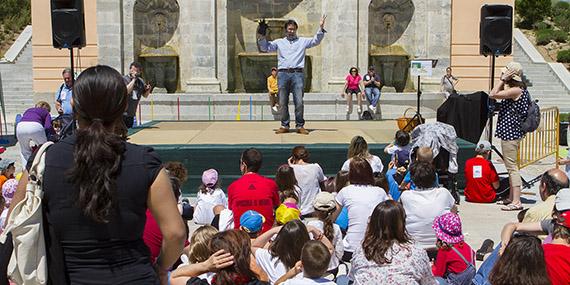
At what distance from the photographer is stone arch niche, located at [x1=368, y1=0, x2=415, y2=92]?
23.7 metres

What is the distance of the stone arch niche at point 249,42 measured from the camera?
937 inches

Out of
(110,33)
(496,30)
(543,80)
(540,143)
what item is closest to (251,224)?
(496,30)

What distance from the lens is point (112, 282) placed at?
289cm

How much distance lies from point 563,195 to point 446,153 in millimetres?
5716

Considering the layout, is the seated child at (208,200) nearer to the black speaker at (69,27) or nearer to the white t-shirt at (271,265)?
the white t-shirt at (271,265)

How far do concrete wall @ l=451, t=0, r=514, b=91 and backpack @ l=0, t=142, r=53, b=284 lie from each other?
21895 mm

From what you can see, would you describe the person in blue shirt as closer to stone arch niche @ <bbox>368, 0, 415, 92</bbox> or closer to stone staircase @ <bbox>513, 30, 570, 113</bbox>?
stone arch niche @ <bbox>368, 0, 415, 92</bbox>

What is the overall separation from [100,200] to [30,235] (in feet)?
0.98

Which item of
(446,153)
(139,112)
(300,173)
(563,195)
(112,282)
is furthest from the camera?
(139,112)

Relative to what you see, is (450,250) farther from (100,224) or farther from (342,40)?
(342,40)

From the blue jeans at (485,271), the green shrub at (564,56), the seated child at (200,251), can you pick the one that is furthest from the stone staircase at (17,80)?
the green shrub at (564,56)

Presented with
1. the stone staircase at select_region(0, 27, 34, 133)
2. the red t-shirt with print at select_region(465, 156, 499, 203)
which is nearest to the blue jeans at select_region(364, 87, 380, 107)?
the stone staircase at select_region(0, 27, 34, 133)

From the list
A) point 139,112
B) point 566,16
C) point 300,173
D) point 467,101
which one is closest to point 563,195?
point 300,173

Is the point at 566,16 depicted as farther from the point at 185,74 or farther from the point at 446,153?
the point at 446,153
